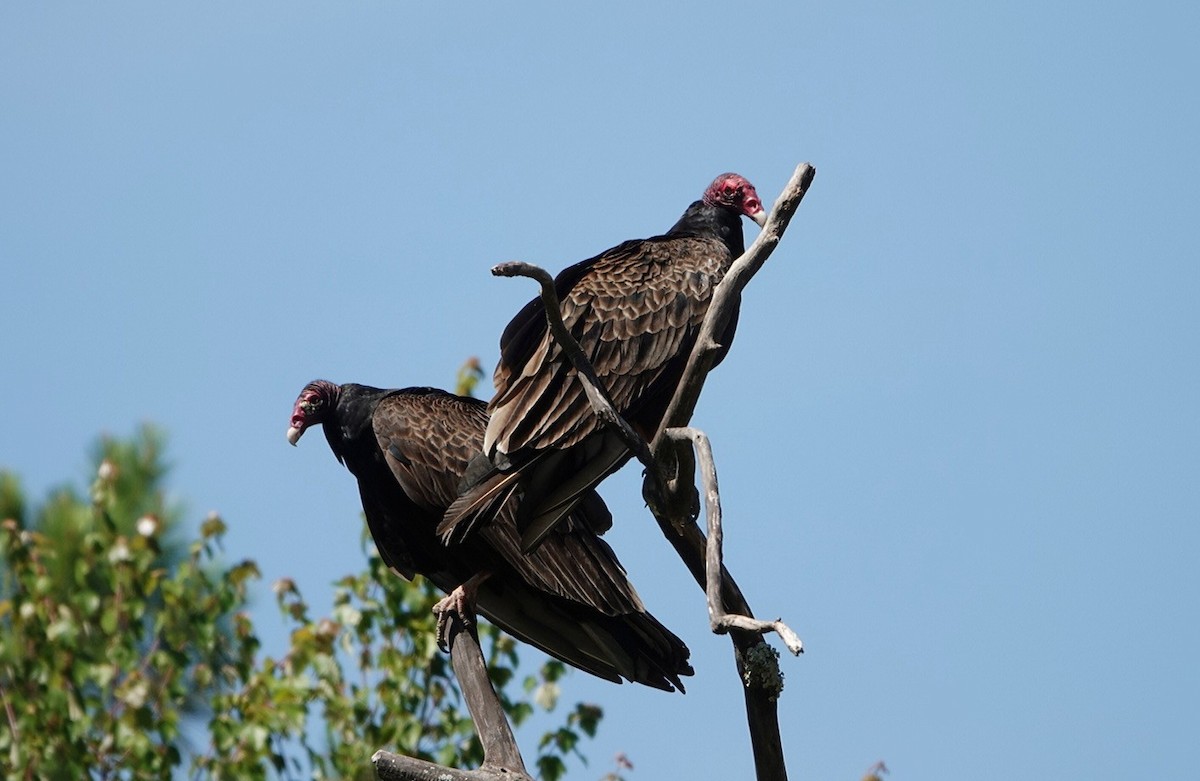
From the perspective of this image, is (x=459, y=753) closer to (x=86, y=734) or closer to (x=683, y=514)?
(x=86, y=734)

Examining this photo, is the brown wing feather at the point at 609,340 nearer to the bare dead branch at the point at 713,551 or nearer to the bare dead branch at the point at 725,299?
the bare dead branch at the point at 725,299

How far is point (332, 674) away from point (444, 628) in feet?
6.09

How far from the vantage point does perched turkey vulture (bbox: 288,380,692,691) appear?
4.37 metres

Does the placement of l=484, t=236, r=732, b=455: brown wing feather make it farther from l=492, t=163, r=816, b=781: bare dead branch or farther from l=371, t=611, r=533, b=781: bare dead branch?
l=371, t=611, r=533, b=781: bare dead branch

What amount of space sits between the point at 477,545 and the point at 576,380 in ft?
2.75

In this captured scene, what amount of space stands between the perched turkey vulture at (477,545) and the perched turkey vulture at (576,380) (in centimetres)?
26

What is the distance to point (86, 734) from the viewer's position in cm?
637

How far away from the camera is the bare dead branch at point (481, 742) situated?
145 inches

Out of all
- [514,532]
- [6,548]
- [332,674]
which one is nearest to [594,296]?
[514,532]

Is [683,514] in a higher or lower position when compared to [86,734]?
lower

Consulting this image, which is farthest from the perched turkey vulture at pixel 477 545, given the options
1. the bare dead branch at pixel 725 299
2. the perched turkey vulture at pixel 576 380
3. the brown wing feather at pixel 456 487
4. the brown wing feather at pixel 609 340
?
the bare dead branch at pixel 725 299

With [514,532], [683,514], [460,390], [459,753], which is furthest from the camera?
[460,390]

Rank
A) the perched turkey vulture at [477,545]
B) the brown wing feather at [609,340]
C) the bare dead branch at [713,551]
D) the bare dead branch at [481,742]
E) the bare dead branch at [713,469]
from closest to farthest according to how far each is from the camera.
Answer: the bare dead branch at [713,551], the bare dead branch at [713,469], the bare dead branch at [481,742], the brown wing feather at [609,340], the perched turkey vulture at [477,545]

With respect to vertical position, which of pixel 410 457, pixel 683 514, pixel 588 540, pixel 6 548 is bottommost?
pixel 683 514
